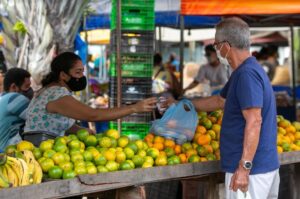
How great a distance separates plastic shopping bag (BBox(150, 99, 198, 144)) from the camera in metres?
5.32

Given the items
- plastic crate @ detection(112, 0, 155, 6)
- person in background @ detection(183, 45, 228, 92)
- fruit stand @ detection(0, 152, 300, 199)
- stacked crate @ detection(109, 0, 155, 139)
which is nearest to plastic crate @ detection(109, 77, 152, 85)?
stacked crate @ detection(109, 0, 155, 139)

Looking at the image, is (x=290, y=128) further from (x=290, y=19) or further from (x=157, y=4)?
(x=290, y=19)

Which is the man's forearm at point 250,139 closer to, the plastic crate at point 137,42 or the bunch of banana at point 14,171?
the bunch of banana at point 14,171

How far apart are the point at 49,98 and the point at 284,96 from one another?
27.1ft

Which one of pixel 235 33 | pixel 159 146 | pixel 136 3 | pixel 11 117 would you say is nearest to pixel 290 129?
pixel 159 146

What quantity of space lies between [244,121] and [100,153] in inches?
42.5

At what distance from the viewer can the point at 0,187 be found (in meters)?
3.56

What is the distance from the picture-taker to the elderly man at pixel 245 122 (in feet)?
13.4

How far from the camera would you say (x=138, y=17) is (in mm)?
8594

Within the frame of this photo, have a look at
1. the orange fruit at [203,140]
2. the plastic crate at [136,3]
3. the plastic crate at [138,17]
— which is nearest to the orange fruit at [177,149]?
the orange fruit at [203,140]

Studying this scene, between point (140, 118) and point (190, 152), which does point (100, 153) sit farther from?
point (140, 118)

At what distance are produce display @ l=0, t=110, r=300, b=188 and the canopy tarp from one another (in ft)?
8.41

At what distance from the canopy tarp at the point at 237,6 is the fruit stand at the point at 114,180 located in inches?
125

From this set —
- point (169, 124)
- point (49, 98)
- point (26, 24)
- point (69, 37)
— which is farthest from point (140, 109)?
point (26, 24)
